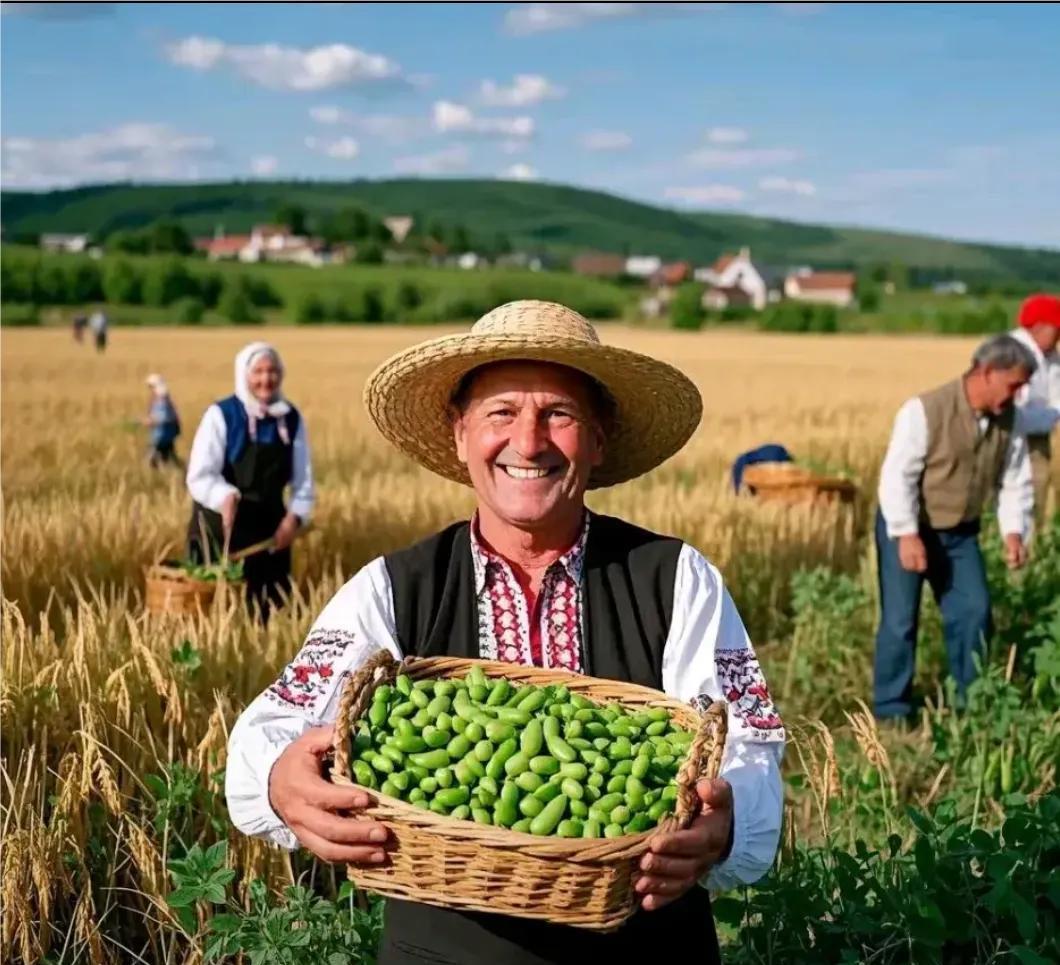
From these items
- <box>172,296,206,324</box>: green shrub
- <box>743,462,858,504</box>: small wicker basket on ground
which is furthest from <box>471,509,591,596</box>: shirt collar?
<box>172,296,206,324</box>: green shrub

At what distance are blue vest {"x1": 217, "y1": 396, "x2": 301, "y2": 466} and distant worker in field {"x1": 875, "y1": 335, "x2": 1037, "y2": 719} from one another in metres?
2.81

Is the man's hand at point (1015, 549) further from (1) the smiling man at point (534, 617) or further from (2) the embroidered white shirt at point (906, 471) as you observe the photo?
(1) the smiling man at point (534, 617)

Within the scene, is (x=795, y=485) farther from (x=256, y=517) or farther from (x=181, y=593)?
(x=181, y=593)

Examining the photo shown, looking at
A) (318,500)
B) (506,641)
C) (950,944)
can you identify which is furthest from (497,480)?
(318,500)

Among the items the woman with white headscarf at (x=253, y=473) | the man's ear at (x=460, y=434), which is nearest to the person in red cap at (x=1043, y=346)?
the woman with white headscarf at (x=253, y=473)

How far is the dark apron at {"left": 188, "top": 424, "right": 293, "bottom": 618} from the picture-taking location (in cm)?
635

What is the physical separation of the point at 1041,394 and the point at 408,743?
630cm

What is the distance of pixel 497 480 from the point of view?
2.25 metres

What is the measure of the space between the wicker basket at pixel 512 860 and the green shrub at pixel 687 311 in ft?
209

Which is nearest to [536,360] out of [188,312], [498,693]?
[498,693]

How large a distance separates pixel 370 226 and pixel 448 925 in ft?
361

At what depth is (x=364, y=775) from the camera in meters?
1.89

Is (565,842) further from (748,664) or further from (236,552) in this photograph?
(236,552)

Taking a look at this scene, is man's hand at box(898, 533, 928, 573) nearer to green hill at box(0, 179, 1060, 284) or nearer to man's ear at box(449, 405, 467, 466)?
man's ear at box(449, 405, 467, 466)
